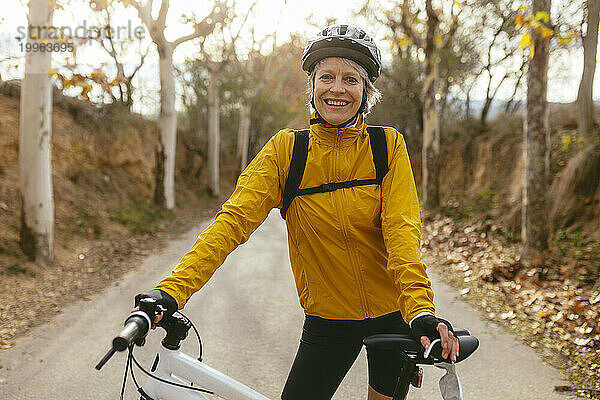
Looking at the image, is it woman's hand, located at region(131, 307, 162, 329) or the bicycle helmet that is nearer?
woman's hand, located at region(131, 307, 162, 329)

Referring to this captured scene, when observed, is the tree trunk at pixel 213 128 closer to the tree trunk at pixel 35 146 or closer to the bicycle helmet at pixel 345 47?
the tree trunk at pixel 35 146

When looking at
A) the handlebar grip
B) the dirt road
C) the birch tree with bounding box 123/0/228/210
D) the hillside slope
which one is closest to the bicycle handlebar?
the handlebar grip

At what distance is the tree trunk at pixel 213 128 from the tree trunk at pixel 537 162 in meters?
14.1

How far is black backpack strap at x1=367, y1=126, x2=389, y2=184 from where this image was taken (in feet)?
7.50

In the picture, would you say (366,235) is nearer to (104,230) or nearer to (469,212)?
(104,230)

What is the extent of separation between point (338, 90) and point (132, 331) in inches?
51.8

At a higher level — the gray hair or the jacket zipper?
the gray hair

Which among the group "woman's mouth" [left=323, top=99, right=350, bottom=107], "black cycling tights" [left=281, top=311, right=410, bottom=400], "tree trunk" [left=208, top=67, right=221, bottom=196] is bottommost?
"black cycling tights" [left=281, top=311, right=410, bottom=400]

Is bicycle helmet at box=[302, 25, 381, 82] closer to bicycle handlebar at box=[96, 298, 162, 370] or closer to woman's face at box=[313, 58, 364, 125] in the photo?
woman's face at box=[313, 58, 364, 125]

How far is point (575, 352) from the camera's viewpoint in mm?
4828

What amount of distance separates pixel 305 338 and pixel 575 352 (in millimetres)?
3619

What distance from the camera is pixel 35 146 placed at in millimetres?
7652

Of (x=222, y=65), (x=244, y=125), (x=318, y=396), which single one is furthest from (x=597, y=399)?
(x=244, y=125)

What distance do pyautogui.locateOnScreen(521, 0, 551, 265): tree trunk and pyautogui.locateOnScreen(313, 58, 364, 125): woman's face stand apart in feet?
20.8
